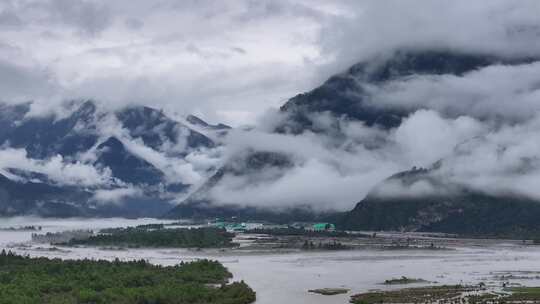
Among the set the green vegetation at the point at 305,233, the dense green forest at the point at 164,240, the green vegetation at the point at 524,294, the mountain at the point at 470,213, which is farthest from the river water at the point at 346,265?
the green vegetation at the point at 305,233

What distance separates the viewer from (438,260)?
117625mm

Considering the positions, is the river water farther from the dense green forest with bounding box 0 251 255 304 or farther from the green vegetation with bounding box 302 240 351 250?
the green vegetation with bounding box 302 240 351 250

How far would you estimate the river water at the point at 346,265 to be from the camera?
86438mm

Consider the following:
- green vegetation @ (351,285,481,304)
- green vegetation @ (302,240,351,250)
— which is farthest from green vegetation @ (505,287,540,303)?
green vegetation @ (302,240,351,250)

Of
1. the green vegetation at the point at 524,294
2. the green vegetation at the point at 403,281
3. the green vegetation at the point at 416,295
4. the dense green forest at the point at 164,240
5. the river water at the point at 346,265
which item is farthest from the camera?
the dense green forest at the point at 164,240

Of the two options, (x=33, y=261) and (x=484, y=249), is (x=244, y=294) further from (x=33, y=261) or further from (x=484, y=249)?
(x=484, y=249)

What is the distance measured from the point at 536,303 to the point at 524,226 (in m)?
110

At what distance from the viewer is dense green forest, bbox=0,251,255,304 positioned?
7131cm

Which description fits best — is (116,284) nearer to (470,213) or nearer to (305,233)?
(305,233)

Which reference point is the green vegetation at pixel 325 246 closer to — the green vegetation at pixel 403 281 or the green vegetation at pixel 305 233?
the green vegetation at pixel 305 233

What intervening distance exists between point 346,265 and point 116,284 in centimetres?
4008

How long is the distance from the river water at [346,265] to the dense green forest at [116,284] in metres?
3.88

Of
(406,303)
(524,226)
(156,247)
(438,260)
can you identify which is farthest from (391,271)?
(524,226)

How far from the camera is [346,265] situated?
11100cm
